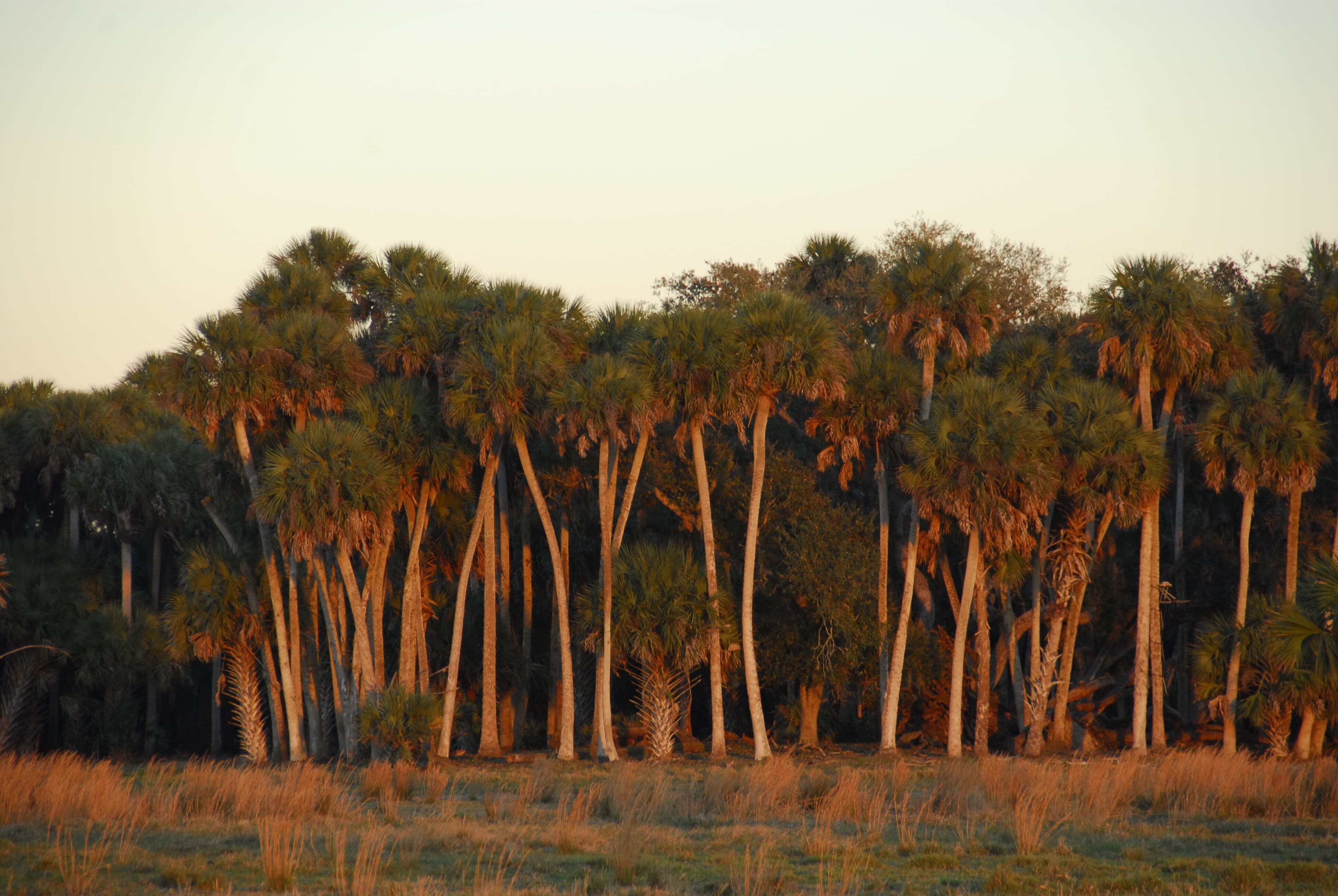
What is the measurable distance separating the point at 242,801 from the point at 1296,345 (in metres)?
29.7

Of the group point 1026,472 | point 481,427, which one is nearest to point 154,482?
point 481,427

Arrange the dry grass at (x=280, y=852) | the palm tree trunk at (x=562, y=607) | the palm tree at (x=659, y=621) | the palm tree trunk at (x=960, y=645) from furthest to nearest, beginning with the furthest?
the palm tree trunk at (x=960, y=645) → the palm tree at (x=659, y=621) → the palm tree trunk at (x=562, y=607) → the dry grass at (x=280, y=852)

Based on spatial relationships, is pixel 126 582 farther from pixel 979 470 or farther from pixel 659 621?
pixel 979 470

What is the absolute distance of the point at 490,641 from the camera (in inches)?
1235

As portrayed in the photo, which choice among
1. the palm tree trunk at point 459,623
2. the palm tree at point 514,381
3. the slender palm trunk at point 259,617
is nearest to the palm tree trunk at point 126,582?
the slender palm trunk at point 259,617

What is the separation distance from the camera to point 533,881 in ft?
41.5

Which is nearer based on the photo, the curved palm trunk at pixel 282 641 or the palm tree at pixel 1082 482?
the palm tree at pixel 1082 482

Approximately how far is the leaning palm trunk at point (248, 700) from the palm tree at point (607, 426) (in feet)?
32.3

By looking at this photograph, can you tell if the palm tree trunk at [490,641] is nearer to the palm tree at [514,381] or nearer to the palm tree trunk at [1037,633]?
the palm tree at [514,381]

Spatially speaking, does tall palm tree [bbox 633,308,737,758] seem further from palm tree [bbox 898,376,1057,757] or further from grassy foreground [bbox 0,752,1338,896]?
grassy foreground [bbox 0,752,1338,896]

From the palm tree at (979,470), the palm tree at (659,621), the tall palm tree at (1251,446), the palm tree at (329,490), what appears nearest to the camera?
the palm tree at (329,490)

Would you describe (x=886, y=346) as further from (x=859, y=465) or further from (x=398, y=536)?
(x=398, y=536)

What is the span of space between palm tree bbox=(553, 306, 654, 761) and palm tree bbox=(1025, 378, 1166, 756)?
10453 millimetres

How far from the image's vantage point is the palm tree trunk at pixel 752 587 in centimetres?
3009
